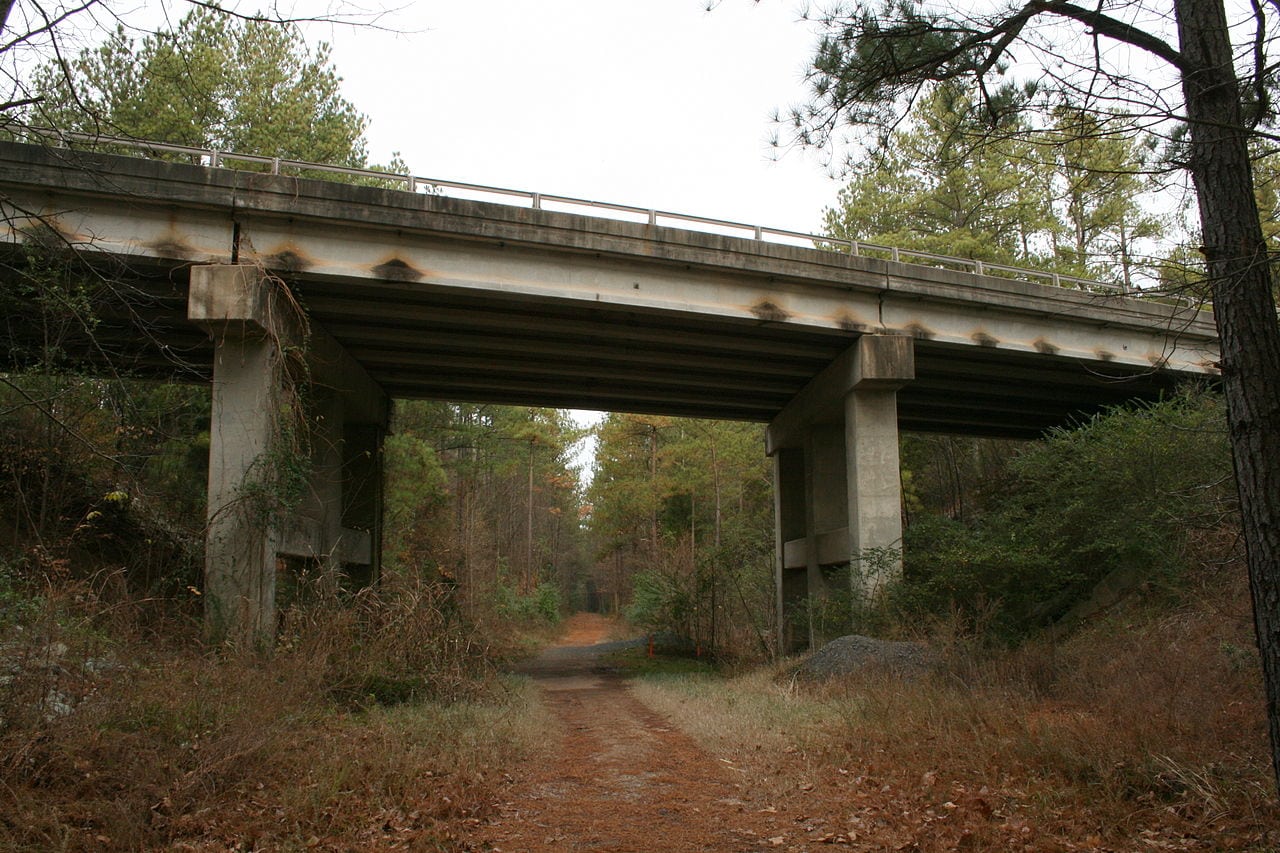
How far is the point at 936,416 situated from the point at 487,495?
22772 millimetres

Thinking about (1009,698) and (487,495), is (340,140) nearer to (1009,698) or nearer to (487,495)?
(487,495)

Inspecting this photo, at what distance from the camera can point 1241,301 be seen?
605cm

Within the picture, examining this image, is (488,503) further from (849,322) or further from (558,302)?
(558,302)

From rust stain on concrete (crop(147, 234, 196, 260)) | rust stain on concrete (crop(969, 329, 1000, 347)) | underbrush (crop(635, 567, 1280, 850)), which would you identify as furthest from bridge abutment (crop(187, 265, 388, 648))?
rust stain on concrete (crop(969, 329, 1000, 347))

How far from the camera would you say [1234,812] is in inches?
253

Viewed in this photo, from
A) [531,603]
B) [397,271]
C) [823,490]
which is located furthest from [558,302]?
[531,603]

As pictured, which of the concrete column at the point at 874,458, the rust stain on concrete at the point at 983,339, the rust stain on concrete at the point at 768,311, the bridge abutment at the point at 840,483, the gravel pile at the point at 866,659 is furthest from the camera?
the rust stain on concrete at the point at 983,339

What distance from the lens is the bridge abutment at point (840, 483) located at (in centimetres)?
2111

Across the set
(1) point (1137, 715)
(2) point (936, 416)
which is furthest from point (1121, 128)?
(2) point (936, 416)

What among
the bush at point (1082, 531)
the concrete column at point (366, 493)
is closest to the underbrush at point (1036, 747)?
the bush at point (1082, 531)

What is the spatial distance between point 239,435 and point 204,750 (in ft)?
33.5

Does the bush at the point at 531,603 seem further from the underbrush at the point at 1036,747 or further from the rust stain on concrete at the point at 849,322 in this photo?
the underbrush at the point at 1036,747

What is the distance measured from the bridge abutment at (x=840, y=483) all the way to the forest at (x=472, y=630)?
68cm

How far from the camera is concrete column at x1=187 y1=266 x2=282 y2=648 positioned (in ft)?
51.5
